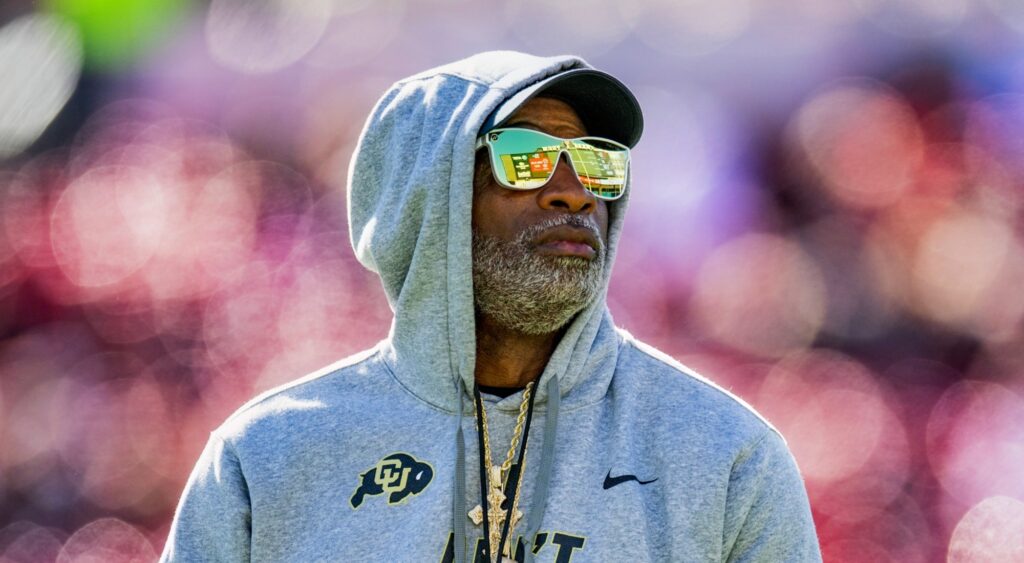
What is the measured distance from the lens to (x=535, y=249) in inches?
86.1

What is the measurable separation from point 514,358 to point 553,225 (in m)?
0.31

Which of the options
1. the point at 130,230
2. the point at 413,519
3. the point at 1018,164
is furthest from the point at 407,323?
the point at 1018,164

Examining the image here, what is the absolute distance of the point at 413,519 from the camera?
1992 mm

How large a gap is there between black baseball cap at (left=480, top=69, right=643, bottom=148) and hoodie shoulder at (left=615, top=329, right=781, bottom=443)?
22.1 inches

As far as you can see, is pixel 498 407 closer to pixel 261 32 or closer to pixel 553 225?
pixel 553 225

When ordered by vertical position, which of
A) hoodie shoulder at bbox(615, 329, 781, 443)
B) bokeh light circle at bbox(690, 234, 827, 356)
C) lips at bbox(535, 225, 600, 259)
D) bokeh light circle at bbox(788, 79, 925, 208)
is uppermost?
lips at bbox(535, 225, 600, 259)

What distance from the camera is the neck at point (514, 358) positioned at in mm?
2236

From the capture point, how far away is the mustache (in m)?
2.20

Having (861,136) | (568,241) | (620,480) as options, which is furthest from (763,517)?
(861,136)

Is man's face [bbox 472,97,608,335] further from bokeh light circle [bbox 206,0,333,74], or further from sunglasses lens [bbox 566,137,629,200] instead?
bokeh light circle [bbox 206,0,333,74]

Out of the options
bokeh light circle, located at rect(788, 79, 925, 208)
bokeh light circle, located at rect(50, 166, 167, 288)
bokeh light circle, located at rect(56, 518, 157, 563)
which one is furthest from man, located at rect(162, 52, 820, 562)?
bokeh light circle, located at rect(788, 79, 925, 208)

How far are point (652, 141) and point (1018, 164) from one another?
2663mm

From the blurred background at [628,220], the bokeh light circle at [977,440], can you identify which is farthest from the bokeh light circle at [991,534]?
the blurred background at [628,220]

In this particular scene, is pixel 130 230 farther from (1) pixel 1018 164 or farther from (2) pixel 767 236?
(1) pixel 1018 164
